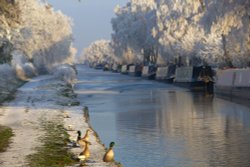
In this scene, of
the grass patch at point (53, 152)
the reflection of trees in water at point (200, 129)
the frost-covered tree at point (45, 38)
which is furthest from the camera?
the frost-covered tree at point (45, 38)

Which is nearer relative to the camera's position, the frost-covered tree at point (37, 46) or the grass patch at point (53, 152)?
the grass patch at point (53, 152)

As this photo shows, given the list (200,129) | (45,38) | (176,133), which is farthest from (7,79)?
(45,38)

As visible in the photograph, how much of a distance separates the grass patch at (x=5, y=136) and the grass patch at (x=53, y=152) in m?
1.19

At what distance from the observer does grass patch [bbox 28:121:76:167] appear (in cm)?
1712

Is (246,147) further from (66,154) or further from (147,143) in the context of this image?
(66,154)

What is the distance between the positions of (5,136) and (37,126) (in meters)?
4.02

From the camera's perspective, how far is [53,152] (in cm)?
1905

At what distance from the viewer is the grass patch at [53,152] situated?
1712cm

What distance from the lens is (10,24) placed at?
2320 cm

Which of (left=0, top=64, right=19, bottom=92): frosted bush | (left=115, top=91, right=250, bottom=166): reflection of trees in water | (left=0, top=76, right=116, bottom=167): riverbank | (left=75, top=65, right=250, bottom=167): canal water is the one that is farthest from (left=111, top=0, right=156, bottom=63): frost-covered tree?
(left=0, top=76, right=116, bottom=167): riverbank

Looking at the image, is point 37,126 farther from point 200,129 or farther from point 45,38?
point 45,38

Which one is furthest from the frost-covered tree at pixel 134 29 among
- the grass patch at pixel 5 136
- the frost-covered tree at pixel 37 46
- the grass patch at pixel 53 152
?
the grass patch at pixel 53 152

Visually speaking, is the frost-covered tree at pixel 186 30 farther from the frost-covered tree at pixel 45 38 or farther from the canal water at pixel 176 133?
the frost-covered tree at pixel 45 38

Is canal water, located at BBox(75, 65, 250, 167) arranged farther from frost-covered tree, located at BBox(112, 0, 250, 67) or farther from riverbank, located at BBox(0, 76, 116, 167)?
frost-covered tree, located at BBox(112, 0, 250, 67)
